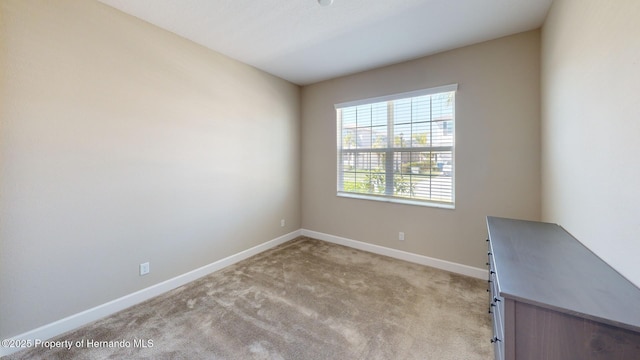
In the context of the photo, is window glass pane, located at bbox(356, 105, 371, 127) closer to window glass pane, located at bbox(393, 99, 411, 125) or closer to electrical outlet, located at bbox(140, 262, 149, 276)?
window glass pane, located at bbox(393, 99, 411, 125)

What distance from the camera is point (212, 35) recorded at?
2541 millimetres

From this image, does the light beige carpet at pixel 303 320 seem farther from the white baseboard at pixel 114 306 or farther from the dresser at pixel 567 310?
the dresser at pixel 567 310

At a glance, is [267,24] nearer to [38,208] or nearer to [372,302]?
[38,208]

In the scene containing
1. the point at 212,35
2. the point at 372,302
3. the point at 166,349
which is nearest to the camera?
the point at 166,349

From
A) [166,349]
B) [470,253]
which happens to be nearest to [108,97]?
[166,349]

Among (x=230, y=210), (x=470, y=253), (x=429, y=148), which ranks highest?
(x=429, y=148)

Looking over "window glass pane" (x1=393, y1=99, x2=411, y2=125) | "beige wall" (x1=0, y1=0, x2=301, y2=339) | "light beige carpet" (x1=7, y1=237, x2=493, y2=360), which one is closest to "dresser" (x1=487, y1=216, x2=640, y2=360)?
"light beige carpet" (x1=7, y1=237, x2=493, y2=360)

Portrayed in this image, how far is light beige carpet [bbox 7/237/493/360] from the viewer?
171 centimetres

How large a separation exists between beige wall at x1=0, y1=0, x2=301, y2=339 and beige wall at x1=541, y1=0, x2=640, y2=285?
3201mm

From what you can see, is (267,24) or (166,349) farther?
(267,24)

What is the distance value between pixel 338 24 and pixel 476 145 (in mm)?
1982

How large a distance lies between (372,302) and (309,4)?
2709 mm

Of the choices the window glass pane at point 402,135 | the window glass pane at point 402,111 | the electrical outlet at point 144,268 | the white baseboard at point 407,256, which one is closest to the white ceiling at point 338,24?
the window glass pane at point 402,111

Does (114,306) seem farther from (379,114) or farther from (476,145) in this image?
(476,145)
